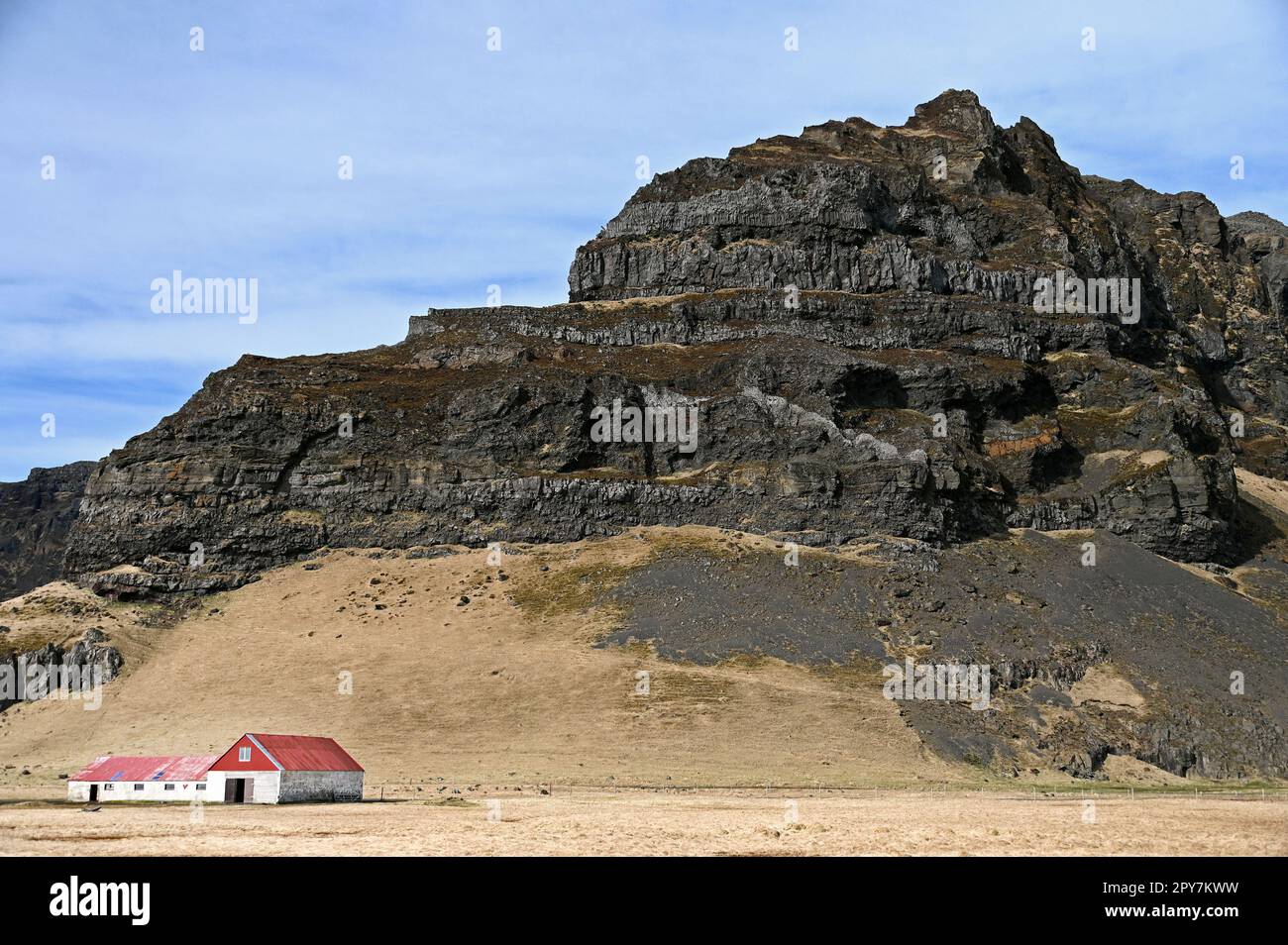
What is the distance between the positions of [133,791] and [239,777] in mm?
5812

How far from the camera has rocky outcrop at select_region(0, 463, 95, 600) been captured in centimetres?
17412

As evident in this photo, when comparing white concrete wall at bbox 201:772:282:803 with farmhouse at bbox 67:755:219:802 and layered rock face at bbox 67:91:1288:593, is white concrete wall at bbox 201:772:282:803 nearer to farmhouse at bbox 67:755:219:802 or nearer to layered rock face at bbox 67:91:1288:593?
farmhouse at bbox 67:755:219:802

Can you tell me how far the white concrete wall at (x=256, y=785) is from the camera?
54.8 metres

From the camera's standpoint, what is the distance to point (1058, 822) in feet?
144

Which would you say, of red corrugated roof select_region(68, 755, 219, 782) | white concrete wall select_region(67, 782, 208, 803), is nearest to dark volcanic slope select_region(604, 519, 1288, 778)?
red corrugated roof select_region(68, 755, 219, 782)

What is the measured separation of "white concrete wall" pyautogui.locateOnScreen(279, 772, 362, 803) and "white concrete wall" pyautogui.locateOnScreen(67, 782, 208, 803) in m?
3.98

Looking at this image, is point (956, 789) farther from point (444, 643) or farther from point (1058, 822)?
point (444, 643)

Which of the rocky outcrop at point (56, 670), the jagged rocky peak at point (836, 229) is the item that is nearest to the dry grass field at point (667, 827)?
the rocky outcrop at point (56, 670)

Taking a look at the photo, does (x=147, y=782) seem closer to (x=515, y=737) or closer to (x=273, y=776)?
(x=273, y=776)

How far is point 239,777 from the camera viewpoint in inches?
2186

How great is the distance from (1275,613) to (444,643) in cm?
6224

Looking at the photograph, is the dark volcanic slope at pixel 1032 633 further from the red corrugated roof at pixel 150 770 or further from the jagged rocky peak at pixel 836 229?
the jagged rocky peak at pixel 836 229
